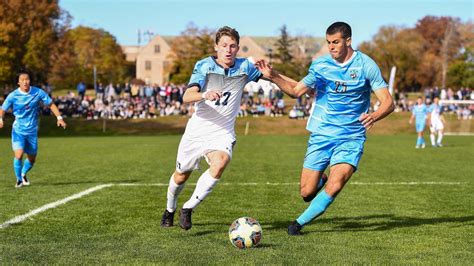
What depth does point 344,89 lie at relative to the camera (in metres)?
8.23

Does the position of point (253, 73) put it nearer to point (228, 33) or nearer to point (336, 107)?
point (228, 33)

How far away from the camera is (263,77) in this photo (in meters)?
8.62

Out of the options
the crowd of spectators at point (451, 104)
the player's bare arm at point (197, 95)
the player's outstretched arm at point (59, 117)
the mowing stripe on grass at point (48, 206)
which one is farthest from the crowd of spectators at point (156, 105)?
the player's bare arm at point (197, 95)

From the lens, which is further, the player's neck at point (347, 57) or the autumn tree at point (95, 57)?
the autumn tree at point (95, 57)

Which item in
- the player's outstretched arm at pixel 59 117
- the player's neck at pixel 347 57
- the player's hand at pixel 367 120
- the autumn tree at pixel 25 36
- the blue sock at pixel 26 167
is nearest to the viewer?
the player's hand at pixel 367 120

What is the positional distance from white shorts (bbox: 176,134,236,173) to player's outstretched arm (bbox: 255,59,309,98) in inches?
33.9

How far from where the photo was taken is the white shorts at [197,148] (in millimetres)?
8344

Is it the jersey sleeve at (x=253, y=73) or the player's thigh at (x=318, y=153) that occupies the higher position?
the jersey sleeve at (x=253, y=73)

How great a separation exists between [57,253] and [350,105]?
373 cm

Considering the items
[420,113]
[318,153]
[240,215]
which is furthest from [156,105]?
[318,153]

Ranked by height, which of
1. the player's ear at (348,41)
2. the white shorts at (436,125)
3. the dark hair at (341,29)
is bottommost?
the white shorts at (436,125)

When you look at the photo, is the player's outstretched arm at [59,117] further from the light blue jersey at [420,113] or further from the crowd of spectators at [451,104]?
the crowd of spectators at [451,104]

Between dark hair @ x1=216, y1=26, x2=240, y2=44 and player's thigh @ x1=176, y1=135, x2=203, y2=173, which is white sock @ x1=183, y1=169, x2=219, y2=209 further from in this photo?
dark hair @ x1=216, y1=26, x2=240, y2=44

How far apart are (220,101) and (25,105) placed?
7031mm
